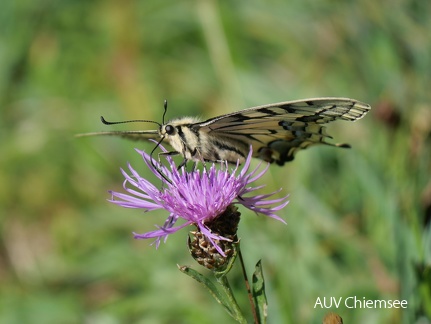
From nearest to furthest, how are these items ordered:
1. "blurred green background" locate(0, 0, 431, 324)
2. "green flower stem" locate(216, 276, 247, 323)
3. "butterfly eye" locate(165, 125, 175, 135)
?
1. "green flower stem" locate(216, 276, 247, 323)
2. "butterfly eye" locate(165, 125, 175, 135)
3. "blurred green background" locate(0, 0, 431, 324)

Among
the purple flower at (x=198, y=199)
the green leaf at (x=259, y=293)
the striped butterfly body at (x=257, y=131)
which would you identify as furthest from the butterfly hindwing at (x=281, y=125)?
the green leaf at (x=259, y=293)

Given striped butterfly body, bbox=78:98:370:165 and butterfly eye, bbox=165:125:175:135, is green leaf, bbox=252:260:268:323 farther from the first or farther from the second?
butterfly eye, bbox=165:125:175:135

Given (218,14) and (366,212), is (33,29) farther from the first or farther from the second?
(366,212)

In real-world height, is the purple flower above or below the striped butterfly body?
below

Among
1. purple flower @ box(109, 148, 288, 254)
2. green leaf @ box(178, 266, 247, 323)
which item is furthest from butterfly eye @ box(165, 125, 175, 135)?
green leaf @ box(178, 266, 247, 323)

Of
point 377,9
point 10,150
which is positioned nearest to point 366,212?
point 377,9

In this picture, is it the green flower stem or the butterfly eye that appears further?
the butterfly eye
